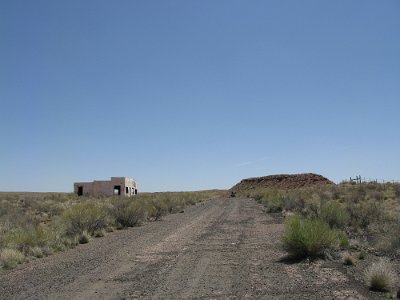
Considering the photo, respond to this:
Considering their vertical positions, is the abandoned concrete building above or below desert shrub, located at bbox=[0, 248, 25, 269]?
above

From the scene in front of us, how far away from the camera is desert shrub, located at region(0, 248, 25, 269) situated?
585 inches

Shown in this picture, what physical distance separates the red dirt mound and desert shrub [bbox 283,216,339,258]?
112 meters

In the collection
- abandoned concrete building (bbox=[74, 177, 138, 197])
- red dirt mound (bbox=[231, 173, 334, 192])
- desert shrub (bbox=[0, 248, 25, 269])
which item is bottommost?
desert shrub (bbox=[0, 248, 25, 269])

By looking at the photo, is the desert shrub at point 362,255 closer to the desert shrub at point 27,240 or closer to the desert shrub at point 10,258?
the desert shrub at point 10,258

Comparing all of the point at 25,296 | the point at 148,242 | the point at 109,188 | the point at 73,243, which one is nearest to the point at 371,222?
the point at 148,242

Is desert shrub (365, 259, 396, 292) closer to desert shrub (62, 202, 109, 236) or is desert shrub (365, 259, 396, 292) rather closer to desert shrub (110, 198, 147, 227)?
desert shrub (62, 202, 109, 236)

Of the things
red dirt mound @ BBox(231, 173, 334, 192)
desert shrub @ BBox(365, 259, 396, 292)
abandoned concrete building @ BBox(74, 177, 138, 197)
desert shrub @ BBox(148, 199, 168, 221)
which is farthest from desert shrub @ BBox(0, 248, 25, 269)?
red dirt mound @ BBox(231, 173, 334, 192)

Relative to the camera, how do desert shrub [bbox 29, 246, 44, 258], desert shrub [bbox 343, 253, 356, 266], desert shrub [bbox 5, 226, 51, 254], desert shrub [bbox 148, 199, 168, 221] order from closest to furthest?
desert shrub [bbox 343, 253, 356, 266] → desert shrub [bbox 29, 246, 44, 258] → desert shrub [bbox 5, 226, 51, 254] → desert shrub [bbox 148, 199, 168, 221]

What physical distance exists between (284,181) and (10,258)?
12493 centimetres

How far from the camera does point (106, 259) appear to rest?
15.5 m

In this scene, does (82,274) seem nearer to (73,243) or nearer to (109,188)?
(73,243)

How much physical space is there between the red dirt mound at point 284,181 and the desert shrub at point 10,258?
4455 inches

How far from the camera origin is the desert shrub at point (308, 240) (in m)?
13.8

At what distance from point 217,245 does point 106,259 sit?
4.38 m
